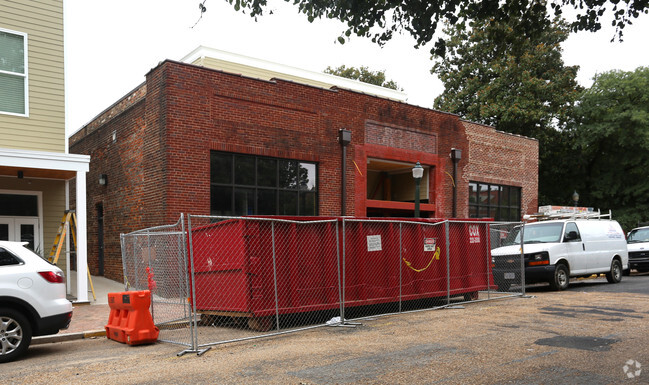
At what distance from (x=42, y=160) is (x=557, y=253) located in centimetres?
1318

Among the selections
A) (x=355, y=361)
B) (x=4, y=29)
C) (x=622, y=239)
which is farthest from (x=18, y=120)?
(x=622, y=239)

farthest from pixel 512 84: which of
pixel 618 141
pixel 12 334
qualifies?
pixel 12 334

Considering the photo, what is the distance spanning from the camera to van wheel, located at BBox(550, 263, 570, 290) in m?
14.6

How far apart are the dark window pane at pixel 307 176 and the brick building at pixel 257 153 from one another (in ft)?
0.12

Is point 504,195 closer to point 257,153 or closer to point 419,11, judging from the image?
point 257,153

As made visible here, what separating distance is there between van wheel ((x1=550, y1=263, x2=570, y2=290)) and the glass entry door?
44.9 feet

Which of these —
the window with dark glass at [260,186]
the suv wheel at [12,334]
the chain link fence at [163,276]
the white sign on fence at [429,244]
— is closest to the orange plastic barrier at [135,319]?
the chain link fence at [163,276]

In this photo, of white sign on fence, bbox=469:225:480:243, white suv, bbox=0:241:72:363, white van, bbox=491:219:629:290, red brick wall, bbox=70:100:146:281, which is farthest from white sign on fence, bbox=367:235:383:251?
red brick wall, bbox=70:100:146:281

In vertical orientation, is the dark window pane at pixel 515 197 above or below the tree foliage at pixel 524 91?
below

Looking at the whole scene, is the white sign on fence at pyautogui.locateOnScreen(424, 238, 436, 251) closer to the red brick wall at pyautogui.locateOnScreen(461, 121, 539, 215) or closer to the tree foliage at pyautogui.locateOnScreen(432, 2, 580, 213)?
the red brick wall at pyautogui.locateOnScreen(461, 121, 539, 215)

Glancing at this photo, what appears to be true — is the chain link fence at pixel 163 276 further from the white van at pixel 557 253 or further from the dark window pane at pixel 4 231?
the white van at pixel 557 253

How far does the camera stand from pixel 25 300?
761 centimetres

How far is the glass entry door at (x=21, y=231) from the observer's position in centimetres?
1359

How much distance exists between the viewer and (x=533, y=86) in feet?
101
